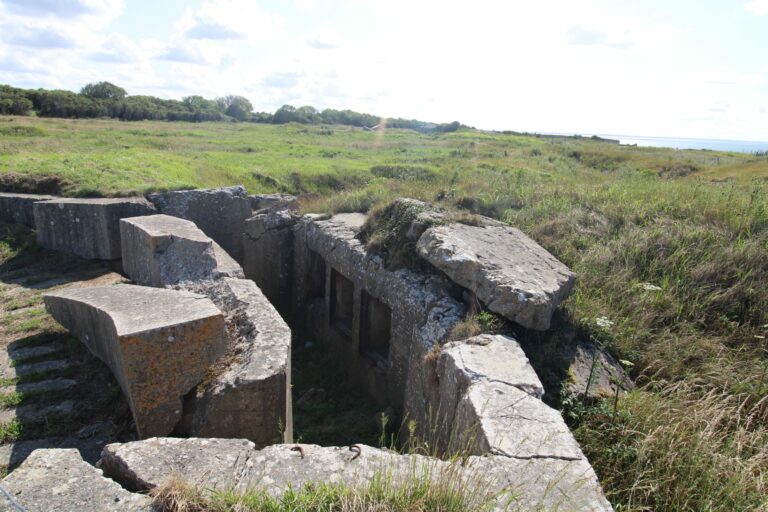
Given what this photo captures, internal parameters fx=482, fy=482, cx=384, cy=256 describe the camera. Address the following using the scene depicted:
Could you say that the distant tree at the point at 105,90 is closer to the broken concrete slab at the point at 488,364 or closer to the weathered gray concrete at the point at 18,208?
the weathered gray concrete at the point at 18,208

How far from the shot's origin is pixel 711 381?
3938 millimetres

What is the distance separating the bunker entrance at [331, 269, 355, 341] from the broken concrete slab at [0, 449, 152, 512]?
5.09 m

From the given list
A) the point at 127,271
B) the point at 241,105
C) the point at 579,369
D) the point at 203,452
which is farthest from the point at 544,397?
the point at 241,105

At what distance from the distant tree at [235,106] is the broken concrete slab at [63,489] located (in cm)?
6773

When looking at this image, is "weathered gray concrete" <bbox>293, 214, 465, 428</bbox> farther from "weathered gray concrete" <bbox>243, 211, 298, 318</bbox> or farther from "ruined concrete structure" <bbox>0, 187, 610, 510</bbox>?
"weathered gray concrete" <bbox>243, 211, 298, 318</bbox>

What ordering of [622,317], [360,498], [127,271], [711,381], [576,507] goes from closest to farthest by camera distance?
[360,498] < [576,507] < [711,381] < [622,317] < [127,271]

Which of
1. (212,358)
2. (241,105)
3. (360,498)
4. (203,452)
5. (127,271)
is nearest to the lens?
(360,498)

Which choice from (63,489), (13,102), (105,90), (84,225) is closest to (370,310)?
(84,225)

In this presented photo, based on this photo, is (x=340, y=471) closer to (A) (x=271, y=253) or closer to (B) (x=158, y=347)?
(B) (x=158, y=347)

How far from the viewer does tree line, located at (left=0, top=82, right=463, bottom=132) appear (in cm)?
3200

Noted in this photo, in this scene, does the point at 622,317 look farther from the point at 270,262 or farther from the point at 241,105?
the point at 241,105

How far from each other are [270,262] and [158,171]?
378 centimetres

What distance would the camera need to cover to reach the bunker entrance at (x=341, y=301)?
24.7ft

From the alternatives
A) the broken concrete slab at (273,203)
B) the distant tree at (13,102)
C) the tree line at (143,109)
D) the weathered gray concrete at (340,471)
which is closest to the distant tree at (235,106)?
the tree line at (143,109)
